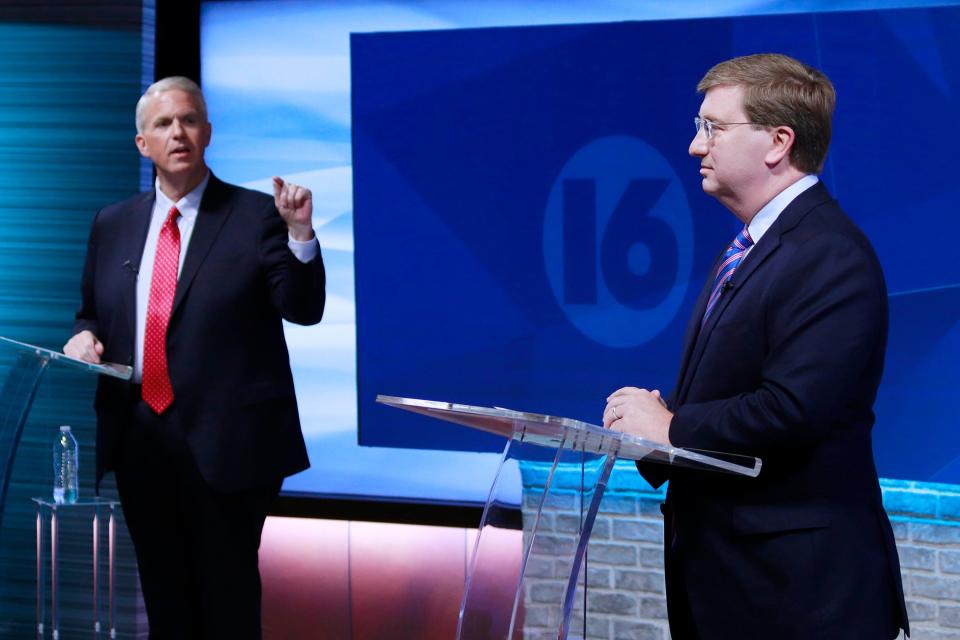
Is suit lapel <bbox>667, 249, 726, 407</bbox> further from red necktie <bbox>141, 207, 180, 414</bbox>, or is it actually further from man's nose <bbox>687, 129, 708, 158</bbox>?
red necktie <bbox>141, 207, 180, 414</bbox>

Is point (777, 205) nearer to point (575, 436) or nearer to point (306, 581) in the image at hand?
point (575, 436)

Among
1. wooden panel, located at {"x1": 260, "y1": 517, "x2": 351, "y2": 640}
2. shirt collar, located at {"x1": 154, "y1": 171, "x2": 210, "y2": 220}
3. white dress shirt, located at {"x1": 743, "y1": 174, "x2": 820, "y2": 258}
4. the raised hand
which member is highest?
shirt collar, located at {"x1": 154, "y1": 171, "x2": 210, "y2": 220}

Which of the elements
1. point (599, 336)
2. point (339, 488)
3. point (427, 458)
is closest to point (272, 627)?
point (339, 488)

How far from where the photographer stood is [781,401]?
73.5 inches

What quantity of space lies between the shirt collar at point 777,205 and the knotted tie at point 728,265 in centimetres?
3

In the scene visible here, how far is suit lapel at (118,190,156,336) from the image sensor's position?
3.12 m

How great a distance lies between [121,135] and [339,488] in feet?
4.99

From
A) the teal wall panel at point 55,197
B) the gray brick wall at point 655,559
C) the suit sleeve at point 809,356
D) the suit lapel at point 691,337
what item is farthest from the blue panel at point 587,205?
the suit sleeve at point 809,356

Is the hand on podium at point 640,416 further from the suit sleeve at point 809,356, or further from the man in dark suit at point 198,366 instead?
the man in dark suit at point 198,366

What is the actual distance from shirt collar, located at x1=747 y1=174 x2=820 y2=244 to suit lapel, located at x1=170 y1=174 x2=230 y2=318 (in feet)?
5.27

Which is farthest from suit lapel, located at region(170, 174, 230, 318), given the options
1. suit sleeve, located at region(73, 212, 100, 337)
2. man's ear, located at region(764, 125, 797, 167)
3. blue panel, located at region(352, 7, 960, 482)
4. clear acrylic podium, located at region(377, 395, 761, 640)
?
man's ear, located at region(764, 125, 797, 167)

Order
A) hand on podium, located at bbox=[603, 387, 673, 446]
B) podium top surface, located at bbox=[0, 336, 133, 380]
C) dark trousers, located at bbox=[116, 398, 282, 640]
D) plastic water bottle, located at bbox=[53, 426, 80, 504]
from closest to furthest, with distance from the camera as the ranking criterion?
hand on podium, located at bbox=[603, 387, 673, 446] < podium top surface, located at bbox=[0, 336, 133, 380] < dark trousers, located at bbox=[116, 398, 282, 640] < plastic water bottle, located at bbox=[53, 426, 80, 504]

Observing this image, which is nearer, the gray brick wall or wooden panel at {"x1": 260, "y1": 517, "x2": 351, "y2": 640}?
the gray brick wall

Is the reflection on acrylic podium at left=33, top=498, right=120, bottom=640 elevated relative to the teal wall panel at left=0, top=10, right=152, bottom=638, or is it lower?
lower
